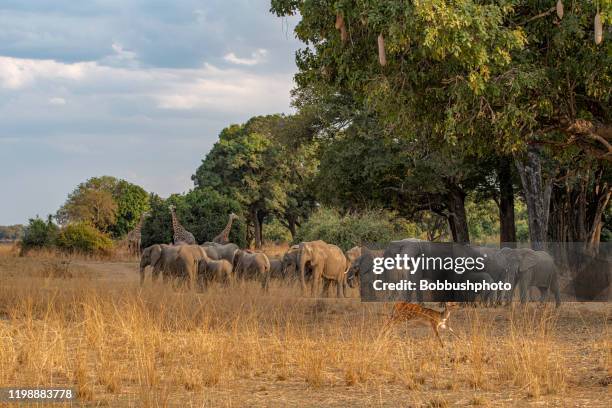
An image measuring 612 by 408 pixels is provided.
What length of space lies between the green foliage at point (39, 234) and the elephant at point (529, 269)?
29.3m

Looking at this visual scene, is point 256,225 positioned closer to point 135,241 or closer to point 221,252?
point 135,241

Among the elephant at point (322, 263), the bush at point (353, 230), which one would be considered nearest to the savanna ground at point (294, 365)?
the elephant at point (322, 263)

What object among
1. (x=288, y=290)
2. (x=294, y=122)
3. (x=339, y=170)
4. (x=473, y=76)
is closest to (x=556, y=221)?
(x=339, y=170)

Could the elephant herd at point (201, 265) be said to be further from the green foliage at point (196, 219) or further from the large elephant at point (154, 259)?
the green foliage at point (196, 219)

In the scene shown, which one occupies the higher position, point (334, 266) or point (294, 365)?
point (334, 266)

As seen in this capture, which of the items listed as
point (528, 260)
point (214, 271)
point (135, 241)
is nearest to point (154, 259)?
point (214, 271)

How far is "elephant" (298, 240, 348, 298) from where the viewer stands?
25.9m

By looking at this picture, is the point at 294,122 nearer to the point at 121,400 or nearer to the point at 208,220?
the point at 208,220

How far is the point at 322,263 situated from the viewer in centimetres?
2608

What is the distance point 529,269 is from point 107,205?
1828 inches

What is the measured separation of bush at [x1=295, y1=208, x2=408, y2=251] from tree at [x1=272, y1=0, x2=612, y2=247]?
15.1 meters

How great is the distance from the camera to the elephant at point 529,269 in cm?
2177

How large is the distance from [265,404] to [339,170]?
2731 centimetres

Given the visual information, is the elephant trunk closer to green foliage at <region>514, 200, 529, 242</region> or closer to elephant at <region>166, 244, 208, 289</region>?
elephant at <region>166, 244, 208, 289</region>
